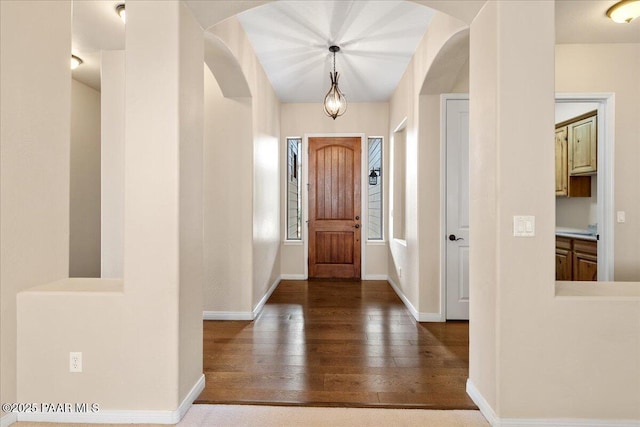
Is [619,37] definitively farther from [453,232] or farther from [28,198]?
[28,198]

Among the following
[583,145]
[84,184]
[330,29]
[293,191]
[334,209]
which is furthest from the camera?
[293,191]

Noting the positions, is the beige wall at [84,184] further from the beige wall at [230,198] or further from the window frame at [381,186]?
the window frame at [381,186]

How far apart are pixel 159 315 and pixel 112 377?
440mm

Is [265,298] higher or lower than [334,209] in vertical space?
lower

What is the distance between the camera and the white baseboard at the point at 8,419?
199cm

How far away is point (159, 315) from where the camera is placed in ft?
6.91

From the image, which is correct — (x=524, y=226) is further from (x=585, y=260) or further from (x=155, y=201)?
(x=585, y=260)

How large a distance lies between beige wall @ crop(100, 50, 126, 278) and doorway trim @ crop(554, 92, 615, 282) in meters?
4.53

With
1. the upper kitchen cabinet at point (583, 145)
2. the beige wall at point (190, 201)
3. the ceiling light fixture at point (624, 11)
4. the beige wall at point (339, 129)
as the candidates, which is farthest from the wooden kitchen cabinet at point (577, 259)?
the beige wall at point (190, 201)

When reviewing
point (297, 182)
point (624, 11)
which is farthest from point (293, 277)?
point (624, 11)

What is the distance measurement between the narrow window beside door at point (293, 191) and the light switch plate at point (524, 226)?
4.48 metres

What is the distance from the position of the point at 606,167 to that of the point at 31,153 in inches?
195

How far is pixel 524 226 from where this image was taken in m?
2.03

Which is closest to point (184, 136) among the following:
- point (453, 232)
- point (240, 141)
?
point (240, 141)
